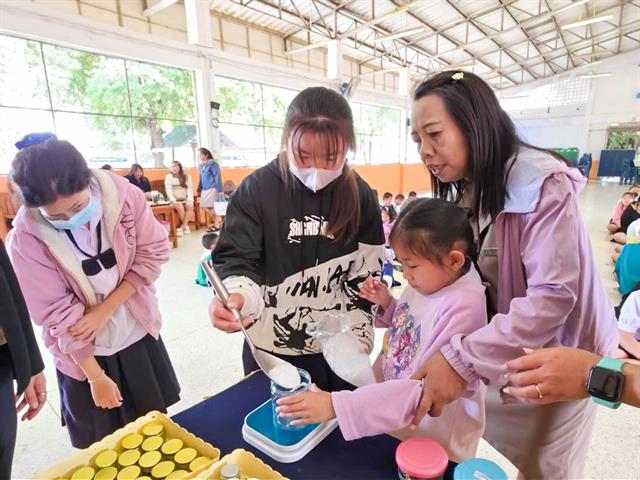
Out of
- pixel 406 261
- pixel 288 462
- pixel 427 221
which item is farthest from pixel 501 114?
pixel 288 462

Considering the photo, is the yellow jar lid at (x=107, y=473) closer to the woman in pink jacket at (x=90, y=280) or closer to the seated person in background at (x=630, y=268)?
the woman in pink jacket at (x=90, y=280)

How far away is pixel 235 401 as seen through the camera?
0.88 metres

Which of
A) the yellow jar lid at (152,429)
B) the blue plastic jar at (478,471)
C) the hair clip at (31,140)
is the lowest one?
the yellow jar lid at (152,429)

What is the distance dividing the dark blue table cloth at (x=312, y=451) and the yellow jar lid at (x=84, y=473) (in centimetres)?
19

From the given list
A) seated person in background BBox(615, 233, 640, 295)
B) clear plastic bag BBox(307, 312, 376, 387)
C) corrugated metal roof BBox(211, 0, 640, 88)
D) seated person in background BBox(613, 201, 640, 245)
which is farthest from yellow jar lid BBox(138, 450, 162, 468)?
corrugated metal roof BBox(211, 0, 640, 88)

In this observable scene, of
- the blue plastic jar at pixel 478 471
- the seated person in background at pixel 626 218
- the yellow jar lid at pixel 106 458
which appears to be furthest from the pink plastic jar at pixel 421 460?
the seated person in background at pixel 626 218

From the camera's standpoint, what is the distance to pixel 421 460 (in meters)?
0.59

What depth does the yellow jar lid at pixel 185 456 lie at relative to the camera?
0.66 metres

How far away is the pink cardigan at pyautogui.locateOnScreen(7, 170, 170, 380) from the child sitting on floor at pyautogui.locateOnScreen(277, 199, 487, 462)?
732 mm

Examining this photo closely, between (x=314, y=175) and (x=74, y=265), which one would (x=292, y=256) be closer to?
(x=314, y=175)

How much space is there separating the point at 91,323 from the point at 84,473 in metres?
0.52

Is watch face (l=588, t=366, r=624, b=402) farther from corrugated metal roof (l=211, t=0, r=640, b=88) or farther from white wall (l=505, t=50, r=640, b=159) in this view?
white wall (l=505, t=50, r=640, b=159)

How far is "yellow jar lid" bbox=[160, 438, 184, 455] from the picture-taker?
26.8 inches

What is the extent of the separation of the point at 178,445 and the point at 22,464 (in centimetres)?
137
